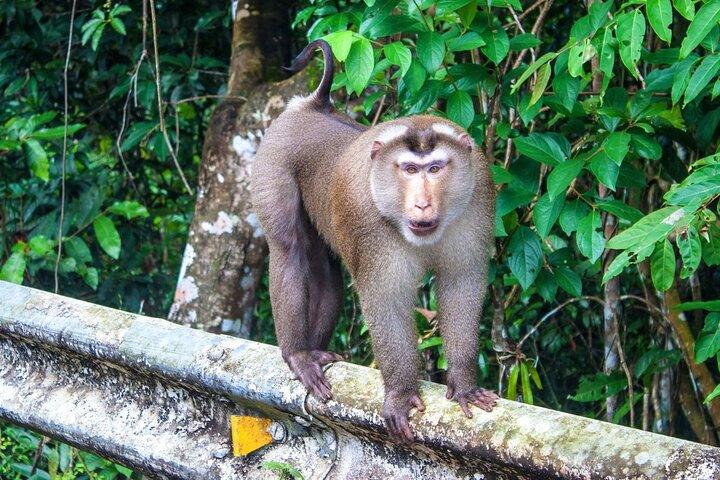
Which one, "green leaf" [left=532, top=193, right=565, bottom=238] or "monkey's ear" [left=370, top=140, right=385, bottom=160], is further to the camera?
"green leaf" [left=532, top=193, right=565, bottom=238]

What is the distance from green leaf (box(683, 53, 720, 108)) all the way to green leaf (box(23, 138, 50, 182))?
10.9 feet

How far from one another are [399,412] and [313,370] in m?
0.43

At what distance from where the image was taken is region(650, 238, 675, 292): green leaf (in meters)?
2.80

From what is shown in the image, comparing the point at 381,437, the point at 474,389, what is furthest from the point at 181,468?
the point at 474,389

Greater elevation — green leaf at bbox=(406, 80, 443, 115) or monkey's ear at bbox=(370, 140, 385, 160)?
green leaf at bbox=(406, 80, 443, 115)

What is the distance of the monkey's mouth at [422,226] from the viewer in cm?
312

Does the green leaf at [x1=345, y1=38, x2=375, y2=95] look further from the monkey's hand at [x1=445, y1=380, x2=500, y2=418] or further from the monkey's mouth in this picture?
the monkey's hand at [x1=445, y1=380, x2=500, y2=418]

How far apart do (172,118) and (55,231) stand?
1031 millimetres

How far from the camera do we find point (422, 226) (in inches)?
123

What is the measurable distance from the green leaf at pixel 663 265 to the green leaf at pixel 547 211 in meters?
0.66

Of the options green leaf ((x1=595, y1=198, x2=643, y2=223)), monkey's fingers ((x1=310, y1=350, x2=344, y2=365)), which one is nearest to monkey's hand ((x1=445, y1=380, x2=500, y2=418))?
monkey's fingers ((x1=310, y1=350, x2=344, y2=365))

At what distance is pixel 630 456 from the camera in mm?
1969

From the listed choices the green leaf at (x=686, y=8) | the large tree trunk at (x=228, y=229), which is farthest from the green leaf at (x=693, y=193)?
the large tree trunk at (x=228, y=229)

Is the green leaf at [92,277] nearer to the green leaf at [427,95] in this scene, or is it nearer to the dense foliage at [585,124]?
the dense foliage at [585,124]
